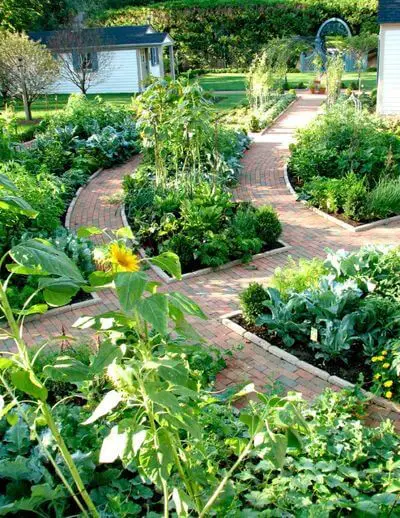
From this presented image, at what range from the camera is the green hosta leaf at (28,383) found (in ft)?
6.91

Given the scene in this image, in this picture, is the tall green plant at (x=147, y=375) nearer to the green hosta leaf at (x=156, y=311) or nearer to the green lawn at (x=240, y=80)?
the green hosta leaf at (x=156, y=311)

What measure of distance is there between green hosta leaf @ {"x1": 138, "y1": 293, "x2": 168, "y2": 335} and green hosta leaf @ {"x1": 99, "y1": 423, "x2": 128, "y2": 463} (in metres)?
0.47

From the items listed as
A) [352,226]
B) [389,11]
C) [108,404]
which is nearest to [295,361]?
[108,404]

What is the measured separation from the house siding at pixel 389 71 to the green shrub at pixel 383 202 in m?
9.35

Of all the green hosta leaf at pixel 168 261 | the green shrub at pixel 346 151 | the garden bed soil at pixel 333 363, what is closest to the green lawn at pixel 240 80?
the green shrub at pixel 346 151

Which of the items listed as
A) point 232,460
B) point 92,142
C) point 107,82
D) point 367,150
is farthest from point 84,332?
point 107,82

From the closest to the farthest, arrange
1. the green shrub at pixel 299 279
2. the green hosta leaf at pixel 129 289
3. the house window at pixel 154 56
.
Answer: the green hosta leaf at pixel 129 289 → the green shrub at pixel 299 279 → the house window at pixel 154 56

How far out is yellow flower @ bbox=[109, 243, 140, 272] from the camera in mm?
2346

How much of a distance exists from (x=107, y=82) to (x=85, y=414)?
27.6 meters

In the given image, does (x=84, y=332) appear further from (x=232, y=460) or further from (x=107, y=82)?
(x=107, y=82)

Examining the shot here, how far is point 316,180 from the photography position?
10531 mm

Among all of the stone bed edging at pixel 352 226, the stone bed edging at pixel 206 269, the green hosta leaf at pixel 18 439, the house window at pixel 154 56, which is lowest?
the stone bed edging at pixel 206 269

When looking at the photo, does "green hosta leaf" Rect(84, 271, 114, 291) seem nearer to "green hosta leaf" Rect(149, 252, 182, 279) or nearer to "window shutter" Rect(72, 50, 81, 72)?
"green hosta leaf" Rect(149, 252, 182, 279)

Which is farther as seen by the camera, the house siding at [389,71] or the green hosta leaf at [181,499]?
the house siding at [389,71]
